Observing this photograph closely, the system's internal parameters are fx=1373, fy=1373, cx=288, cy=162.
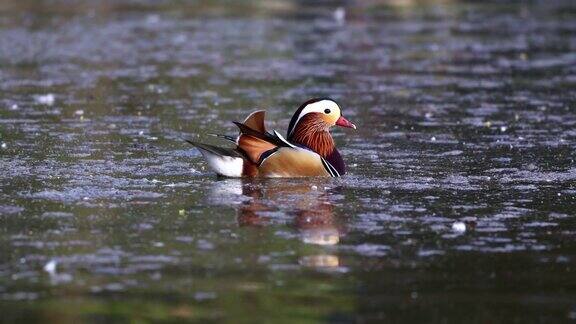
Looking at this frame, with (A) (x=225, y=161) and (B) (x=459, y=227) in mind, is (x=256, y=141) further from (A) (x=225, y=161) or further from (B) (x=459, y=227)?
(B) (x=459, y=227)

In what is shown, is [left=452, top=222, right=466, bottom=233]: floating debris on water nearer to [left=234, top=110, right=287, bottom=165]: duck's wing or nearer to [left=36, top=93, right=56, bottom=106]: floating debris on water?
[left=234, top=110, right=287, bottom=165]: duck's wing

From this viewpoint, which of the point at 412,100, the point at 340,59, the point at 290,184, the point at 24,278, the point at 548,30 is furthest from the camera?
the point at 548,30

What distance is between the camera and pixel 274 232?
9062mm

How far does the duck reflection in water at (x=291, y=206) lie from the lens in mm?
8930

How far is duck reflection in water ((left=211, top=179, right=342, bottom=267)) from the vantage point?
29.3 ft

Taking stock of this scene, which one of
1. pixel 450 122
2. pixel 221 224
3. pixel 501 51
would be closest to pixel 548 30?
pixel 501 51

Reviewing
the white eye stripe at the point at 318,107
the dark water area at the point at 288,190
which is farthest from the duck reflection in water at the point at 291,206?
the white eye stripe at the point at 318,107

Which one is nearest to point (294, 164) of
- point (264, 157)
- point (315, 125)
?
point (264, 157)

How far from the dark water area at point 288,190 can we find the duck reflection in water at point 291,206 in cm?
3

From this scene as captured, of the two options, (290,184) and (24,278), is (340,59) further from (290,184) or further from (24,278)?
(24,278)

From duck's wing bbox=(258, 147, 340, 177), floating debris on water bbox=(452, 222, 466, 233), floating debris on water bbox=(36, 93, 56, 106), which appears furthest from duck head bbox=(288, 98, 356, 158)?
floating debris on water bbox=(36, 93, 56, 106)

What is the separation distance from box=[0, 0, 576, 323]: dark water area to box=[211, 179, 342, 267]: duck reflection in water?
3cm

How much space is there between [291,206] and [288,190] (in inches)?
30.4

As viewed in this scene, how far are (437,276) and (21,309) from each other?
2378 millimetres
